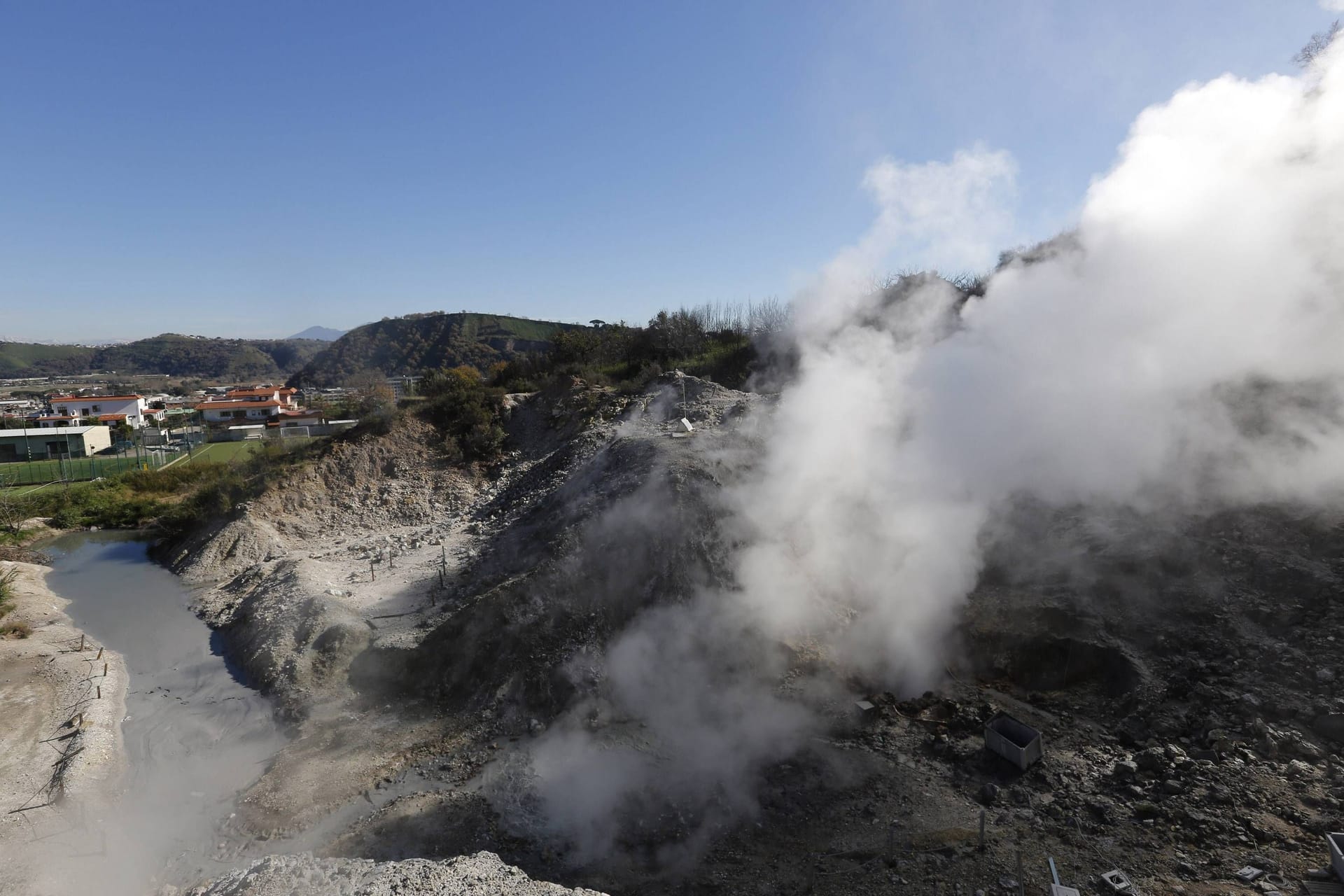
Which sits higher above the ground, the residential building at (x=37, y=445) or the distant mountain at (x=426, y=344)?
the distant mountain at (x=426, y=344)

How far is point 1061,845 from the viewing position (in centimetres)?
625

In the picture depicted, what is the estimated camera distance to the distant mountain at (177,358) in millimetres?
122188

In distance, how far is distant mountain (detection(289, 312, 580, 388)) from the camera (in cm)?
7512

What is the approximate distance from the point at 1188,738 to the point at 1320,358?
870cm

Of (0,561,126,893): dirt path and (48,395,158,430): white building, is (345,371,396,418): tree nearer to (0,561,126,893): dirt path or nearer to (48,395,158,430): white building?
(0,561,126,893): dirt path

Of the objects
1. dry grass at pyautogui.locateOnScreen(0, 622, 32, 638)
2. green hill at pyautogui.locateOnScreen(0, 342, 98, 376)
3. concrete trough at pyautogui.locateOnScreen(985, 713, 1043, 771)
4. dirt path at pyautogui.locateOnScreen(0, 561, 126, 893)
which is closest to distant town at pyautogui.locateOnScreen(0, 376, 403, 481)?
dry grass at pyautogui.locateOnScreen(0, 622, 32, 638)

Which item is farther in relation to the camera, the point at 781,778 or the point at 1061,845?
the point at 781,778

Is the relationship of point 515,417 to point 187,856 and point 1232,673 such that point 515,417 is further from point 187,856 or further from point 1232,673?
point 1232,673

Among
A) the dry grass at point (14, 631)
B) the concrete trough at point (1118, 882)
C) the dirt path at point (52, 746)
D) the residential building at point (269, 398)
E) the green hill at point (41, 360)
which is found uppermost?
the green hill at point (41, 360)

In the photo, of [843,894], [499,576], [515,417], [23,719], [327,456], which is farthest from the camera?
[515,417]

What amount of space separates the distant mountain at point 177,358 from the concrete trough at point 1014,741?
133 metres

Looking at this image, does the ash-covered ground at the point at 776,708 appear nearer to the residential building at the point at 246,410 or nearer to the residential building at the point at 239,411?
the residential building at the point at 246,410

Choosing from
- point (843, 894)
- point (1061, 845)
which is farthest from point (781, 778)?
point (1061, 845)

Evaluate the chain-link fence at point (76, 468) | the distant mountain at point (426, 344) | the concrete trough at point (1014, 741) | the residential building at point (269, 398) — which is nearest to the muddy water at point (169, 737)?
the concrete trough at point (1014, 741)
